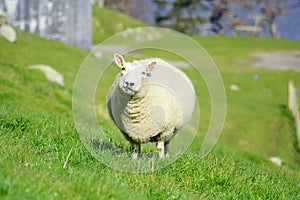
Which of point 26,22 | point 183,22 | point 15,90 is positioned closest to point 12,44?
point 26,22

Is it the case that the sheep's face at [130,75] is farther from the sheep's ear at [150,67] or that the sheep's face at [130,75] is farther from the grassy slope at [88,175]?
the grassy slope at [88,175]

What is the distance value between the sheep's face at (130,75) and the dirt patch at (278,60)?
36197 millimetres

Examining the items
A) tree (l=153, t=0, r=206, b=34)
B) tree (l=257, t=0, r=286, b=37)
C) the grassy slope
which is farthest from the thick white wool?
tree (l=257, t=0, r=286, b=37)

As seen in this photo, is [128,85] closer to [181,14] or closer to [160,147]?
[160,147]

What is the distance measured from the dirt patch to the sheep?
3555 centimetres

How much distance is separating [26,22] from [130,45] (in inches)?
889

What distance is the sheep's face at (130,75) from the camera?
229 inches

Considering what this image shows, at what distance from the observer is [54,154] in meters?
5.88

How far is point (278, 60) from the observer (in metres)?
44.8

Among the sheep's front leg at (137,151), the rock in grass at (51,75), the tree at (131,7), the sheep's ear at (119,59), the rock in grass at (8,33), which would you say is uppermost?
the sheep's ear at (119,59)

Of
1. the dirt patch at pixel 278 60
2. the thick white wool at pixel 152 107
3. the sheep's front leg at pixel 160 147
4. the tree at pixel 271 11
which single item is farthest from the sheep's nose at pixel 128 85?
the tree at pixel 271 11

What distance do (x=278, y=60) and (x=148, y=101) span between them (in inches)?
1574

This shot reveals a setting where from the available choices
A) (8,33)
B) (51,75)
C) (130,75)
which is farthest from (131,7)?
(130,75)

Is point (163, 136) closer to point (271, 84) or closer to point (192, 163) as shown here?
point (192, 163)
